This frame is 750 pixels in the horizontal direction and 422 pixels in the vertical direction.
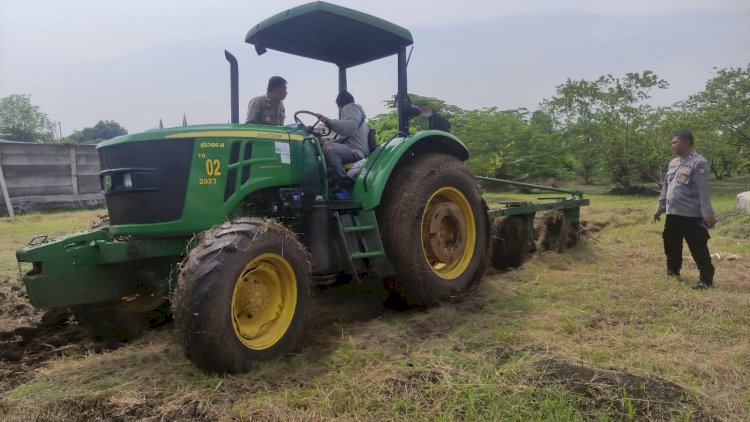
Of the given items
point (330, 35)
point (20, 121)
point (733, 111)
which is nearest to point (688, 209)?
point (330, 35)

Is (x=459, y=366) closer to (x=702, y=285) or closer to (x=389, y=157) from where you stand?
(x=389, y=157)

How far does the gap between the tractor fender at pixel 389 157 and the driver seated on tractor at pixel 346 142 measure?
14cm

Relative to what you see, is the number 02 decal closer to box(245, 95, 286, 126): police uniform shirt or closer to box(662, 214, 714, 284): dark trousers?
box(245, 95, 286, 126): police uniform shirt

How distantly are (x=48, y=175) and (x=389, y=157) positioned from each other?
13.8 meters

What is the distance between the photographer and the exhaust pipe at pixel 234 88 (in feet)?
14.4

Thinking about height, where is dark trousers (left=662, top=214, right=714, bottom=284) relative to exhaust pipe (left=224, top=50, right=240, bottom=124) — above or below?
below

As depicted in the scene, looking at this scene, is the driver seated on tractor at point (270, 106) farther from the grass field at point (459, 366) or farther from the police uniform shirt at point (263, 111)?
the grass field at point (459, 366)

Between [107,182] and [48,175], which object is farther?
[48,175]

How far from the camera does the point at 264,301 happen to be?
344 cm

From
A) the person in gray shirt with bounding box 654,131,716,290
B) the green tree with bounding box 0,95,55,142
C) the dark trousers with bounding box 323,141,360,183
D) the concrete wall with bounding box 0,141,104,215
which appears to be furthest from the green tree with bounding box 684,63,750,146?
the green tree with bounding box 0,95,55,142

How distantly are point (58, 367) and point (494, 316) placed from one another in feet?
9.78

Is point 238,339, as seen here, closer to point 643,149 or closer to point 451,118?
point 643,149

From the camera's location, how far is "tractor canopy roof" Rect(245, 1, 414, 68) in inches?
175

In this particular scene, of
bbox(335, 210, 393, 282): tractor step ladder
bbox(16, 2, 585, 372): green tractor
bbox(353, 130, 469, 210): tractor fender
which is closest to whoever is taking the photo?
bbox(16, 2, 585, 372): green tractor
